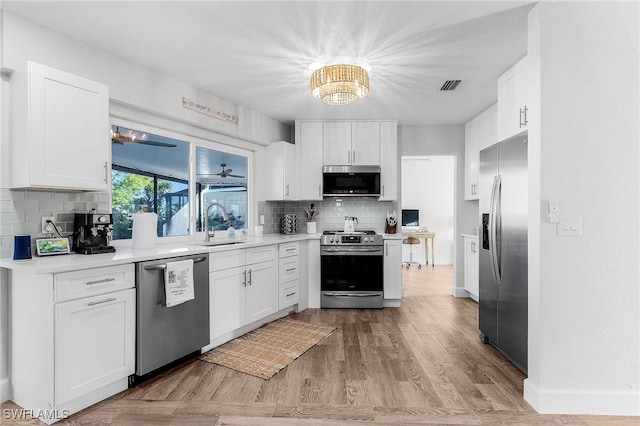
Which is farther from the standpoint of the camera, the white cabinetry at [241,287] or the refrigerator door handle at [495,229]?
the white cabinetry at [241,287]

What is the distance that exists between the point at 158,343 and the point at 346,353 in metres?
1.48

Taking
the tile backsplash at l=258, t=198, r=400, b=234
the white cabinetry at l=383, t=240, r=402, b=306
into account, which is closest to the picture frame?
the tile backsplash at l=258, t=198, r=400, b=234

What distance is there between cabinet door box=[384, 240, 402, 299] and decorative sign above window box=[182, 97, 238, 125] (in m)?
2.41

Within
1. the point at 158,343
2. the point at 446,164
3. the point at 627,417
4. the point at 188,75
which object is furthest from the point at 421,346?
the point at 446,164

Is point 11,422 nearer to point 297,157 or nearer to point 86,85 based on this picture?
point 86,85

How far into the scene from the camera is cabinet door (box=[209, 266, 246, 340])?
9.73 ft

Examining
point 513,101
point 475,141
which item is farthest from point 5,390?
point 475,141

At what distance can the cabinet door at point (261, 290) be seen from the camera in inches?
134

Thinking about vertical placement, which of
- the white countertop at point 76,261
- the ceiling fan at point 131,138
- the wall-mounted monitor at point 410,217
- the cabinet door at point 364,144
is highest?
the cabinet door at point 364,144

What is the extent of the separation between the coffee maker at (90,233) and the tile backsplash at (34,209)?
97 millimetres

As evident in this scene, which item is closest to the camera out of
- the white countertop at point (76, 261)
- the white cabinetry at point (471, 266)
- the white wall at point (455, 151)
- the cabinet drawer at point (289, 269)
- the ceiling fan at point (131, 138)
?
the white countertop at point (76, 261)

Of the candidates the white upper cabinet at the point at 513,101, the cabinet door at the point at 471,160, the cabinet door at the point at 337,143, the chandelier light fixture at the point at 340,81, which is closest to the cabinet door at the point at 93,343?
the chandelier light fixture at the point at 340,81

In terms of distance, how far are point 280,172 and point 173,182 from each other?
150 cm

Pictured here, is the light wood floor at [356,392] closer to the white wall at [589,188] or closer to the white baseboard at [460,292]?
the white wall at [589,188]
